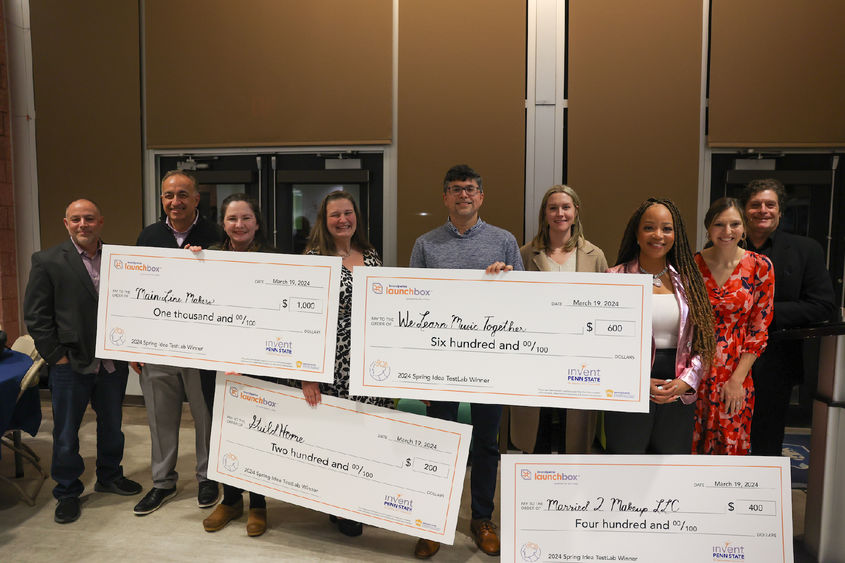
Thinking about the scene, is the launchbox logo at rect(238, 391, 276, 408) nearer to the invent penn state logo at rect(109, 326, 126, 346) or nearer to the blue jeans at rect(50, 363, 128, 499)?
the invent penn state logo at rect(109, 326, 126, 346)

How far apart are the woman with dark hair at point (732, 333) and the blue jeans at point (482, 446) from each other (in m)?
0.88

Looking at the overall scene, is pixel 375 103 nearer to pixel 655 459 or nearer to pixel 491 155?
pixel 491 155

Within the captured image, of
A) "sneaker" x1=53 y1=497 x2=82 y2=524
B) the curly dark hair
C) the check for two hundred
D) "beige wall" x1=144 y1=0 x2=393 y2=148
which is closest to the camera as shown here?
the check for two hundred

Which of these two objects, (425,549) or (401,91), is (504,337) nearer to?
(425,549)

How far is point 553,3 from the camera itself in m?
3.52

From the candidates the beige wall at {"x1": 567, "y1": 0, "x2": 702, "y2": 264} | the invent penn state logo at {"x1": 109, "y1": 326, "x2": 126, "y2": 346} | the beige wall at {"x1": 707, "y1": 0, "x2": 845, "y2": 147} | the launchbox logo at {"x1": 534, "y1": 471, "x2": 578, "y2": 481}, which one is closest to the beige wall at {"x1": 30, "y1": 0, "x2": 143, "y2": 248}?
the invent penn state logo at {"x1": 109, "y1": 326, "x2": 126, "y2": 346}

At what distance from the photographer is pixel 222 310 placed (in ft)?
7.10

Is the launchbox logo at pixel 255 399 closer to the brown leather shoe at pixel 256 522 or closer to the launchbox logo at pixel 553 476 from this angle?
the brown leather shoe at pixel 256 522

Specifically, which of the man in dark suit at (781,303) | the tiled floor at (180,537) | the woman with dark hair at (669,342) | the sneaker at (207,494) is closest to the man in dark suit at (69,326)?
the tiled floor at (180,537)

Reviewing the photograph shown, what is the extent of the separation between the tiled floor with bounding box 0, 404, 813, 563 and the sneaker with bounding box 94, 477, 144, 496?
4cm

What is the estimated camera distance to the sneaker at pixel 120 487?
2826 mm

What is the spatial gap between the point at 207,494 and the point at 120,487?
1.87ft

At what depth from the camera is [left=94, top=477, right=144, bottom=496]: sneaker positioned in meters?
2.83

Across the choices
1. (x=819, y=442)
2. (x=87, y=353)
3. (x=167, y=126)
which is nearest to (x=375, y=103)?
(x=167, y=126)
